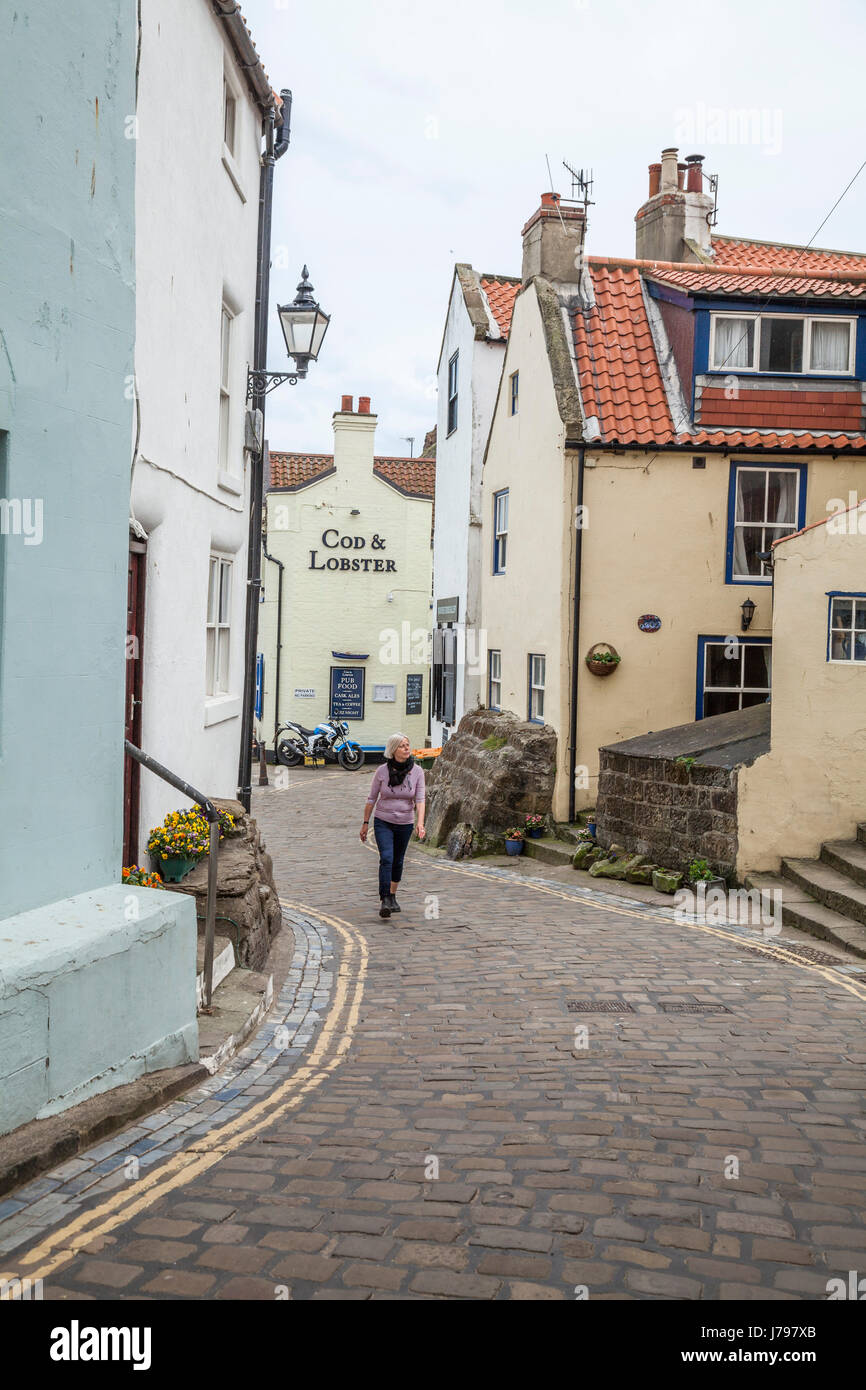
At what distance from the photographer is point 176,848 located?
838cm

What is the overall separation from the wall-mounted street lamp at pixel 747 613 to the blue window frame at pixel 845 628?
359cm

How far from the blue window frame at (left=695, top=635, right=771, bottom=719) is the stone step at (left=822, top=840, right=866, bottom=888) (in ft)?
13.3

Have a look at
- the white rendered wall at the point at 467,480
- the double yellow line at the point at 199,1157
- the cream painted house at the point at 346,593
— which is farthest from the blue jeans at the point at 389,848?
the cream painted house at the point at 346,593

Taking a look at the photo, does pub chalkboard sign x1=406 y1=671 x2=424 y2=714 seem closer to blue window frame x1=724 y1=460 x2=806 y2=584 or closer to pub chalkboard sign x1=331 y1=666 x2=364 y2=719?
pub chalkboard sign x1=331 y1=666 x2=364 y2=719

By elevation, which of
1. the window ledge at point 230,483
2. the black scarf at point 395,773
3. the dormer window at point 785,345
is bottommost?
the black scarf at point 395,773

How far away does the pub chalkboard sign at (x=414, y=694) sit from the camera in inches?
1438

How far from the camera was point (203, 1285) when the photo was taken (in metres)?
3.95

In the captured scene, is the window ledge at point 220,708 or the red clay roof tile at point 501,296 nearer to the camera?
the window ledge at point 220,708

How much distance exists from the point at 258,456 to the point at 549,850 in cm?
653

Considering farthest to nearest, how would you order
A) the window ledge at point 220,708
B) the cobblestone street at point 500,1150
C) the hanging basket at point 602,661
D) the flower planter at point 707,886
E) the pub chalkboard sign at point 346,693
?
1. the pub chalkboard sign at point 346,693
2. the hanging basket at point 602,661
3. the flower planter at point 707,886
4. the window ledge at point 220,708
5. the cobblestone street at point 500,1150

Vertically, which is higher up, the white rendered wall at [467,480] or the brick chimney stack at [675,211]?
the brick chimney stack at [675,211]

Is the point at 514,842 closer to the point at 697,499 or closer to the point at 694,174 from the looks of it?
the point at 697,499

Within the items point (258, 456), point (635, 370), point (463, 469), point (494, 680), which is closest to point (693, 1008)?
point (258, 456)

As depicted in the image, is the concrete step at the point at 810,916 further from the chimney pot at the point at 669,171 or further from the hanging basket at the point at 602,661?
the chimney pot at the point at 669,171
